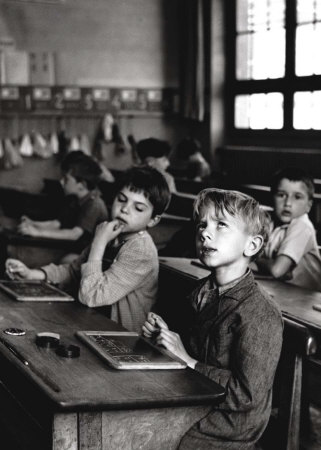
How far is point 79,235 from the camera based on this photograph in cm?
525

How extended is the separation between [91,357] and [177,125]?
27.4 feet

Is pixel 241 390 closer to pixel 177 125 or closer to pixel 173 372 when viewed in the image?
pixel 173 372

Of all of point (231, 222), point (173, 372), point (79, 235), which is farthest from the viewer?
point (79, 235)

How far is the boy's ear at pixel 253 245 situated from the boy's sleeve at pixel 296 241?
148 centimetres

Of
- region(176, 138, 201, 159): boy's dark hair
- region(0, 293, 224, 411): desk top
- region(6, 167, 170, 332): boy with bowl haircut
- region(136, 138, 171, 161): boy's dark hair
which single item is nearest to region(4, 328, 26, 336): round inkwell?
region(0, 293, 224, 411): desk top

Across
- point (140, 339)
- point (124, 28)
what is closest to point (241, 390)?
point (140, 339)

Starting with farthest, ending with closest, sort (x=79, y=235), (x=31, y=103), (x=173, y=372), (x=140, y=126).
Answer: (x=140, y=126), (x=31, y=103), (x=79, y=235), (x=173, y=372)

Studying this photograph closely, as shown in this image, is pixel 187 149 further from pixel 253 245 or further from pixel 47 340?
pixel 47 340

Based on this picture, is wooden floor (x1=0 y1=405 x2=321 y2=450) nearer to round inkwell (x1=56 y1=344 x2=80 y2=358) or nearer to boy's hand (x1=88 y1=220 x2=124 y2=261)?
round inkwell (x1=56 y1=344 x2=80 y2=358)

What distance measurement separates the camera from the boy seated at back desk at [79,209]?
17.2ft

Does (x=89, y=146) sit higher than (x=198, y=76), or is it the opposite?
(x=198, y=76)

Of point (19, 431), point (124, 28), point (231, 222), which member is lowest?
point (19, 431)

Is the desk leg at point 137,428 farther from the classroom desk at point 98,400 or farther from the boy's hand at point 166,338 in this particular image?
the boy's hand at point 166,338

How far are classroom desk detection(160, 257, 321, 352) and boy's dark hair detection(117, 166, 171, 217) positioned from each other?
306 mm
